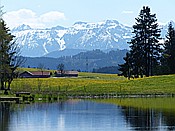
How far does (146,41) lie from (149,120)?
6770 cm

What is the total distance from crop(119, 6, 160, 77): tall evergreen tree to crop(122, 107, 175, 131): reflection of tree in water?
59.1m

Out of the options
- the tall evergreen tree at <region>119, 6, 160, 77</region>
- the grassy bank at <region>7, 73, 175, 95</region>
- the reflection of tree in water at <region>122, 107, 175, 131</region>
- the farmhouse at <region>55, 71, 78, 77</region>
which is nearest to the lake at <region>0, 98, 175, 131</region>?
the reflection of tree in water at <region>122, 107, 175, 131</region>

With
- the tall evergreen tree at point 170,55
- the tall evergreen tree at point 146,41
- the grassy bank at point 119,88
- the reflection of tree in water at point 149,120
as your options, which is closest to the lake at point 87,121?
the reflection of tree in water at point 149,120

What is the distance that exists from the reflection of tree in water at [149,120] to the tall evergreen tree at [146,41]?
59.1 m

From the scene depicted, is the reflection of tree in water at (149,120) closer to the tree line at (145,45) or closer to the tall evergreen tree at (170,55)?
the tree line at (145,45)

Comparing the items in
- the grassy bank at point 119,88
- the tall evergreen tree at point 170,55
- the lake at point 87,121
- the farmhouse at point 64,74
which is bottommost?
the lake at point 87,121

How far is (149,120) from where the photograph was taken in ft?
125

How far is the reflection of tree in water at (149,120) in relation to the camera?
111ft

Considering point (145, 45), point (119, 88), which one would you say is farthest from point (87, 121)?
point (145, 45)

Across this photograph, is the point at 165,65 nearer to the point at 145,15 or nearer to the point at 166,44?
the point at 166,44

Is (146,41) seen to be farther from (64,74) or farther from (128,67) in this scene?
(64,74)

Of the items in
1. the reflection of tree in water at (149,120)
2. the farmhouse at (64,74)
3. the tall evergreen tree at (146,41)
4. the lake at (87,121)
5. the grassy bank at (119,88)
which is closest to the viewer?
the lake at (87,121)

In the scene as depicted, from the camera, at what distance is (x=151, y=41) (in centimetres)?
10419

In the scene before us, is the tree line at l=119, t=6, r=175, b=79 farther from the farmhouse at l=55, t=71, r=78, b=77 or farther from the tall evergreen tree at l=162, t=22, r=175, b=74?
the farmhouse at l=55, t=71, r=78, b=77
